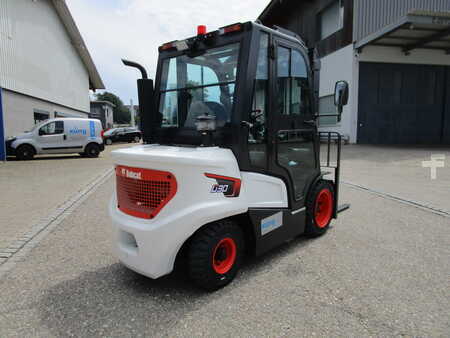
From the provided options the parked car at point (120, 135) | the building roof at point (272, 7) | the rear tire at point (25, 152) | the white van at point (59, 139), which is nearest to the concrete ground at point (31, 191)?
the rear tire at point (25, 152)

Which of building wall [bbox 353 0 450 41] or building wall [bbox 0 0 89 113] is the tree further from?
building wall [bbox 353 0 450 41]

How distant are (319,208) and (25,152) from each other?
14.2 m

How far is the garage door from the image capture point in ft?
59.3

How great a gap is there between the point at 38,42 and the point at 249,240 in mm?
20763

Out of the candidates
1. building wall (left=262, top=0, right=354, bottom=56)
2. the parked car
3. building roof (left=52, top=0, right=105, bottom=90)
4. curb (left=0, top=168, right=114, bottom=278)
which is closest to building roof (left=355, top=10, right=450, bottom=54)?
building wall (left=262, top=0, right=354, bottom=56)

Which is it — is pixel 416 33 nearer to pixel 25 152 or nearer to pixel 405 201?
pixel 405 201

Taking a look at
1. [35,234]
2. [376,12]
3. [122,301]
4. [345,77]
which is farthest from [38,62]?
[122,301]

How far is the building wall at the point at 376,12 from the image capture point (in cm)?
1714

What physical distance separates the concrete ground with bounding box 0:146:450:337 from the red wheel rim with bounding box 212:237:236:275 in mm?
189

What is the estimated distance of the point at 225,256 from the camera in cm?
300

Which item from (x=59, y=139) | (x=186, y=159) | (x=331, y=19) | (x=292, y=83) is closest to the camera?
(x=186, y=159)

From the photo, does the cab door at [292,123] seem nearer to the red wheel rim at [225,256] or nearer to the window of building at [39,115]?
the red wheel rim at [225,256]

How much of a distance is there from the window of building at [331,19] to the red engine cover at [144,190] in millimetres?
18953

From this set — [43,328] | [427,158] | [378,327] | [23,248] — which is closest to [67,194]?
[23,248]
